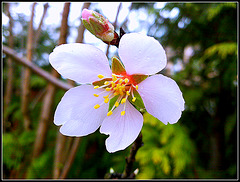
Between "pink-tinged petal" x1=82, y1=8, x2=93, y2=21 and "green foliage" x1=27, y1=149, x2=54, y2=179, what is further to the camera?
"green foliage" x1=27, y1=149, x2=54, y2=179

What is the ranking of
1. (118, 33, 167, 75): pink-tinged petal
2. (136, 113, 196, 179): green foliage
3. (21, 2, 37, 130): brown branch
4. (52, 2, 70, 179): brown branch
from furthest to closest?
(21, 2, 37, 130): brown branch, (136, 113, 196, 179): green foliage, (52, 2, 70, 179): brown branch, (118, 33, 167, 75): pink-tinged petal

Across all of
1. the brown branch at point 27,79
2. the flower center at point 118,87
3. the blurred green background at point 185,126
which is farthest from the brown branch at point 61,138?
the flower center at point 118,87

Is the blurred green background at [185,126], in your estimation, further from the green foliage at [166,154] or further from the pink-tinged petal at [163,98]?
the pink-tinged petal at [163,98]

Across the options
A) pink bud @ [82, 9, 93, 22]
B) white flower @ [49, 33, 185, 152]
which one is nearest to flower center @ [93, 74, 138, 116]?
white flower @ [49, 33, 185, 152]

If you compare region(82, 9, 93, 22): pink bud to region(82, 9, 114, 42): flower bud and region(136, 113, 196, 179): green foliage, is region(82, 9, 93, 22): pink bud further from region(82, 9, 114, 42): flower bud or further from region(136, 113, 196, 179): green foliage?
region(136, 113, 196, 179): green foliage

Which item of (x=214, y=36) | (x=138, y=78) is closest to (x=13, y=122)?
(x=138, y=78)

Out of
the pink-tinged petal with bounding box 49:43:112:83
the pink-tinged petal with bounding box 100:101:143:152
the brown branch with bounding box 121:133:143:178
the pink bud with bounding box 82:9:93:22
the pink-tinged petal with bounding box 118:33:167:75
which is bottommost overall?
the brown branch with bounding box 121:133:143:178

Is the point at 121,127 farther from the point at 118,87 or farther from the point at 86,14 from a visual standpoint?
the point at 86,14
